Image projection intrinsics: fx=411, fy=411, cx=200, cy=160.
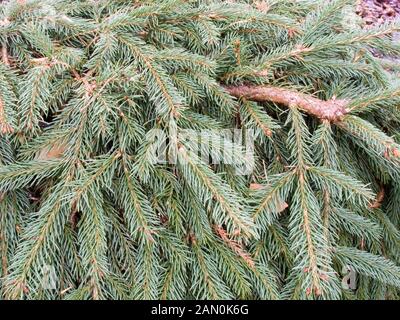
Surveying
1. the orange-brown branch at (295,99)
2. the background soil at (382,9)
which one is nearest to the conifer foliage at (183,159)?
the orange-brown branch at (295,99)

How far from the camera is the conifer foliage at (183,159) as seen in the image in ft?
2.70

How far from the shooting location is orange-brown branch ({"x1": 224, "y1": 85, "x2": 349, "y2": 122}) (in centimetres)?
93

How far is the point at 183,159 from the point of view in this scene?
0.80m

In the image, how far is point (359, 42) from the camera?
0.98 m

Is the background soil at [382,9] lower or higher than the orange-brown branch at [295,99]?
lower

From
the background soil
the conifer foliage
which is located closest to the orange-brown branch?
the conifer foliage

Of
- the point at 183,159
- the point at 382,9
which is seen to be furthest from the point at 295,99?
the point at 382,9

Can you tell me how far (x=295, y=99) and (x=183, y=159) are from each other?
1.08 ft

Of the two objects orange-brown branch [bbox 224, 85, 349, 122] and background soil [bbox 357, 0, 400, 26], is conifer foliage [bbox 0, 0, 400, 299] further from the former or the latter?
background soil [bbox 357, 0, 400, 26]

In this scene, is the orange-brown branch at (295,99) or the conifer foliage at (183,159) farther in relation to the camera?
the orange-brown branch at (295,99)

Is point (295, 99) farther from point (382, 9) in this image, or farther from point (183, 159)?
point (382, 9)

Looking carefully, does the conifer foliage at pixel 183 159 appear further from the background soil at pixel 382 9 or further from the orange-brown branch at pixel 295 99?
the background soil at pixel 382 9

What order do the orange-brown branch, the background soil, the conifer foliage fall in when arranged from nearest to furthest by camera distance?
the conifer foliage, the orange-brown branch, the background soil

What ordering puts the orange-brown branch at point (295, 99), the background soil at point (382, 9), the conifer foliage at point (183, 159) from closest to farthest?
the conifer foliage at point (183, 159)
the orange-brown branch at point (295, 99)
the background soil at point (382, 9)
